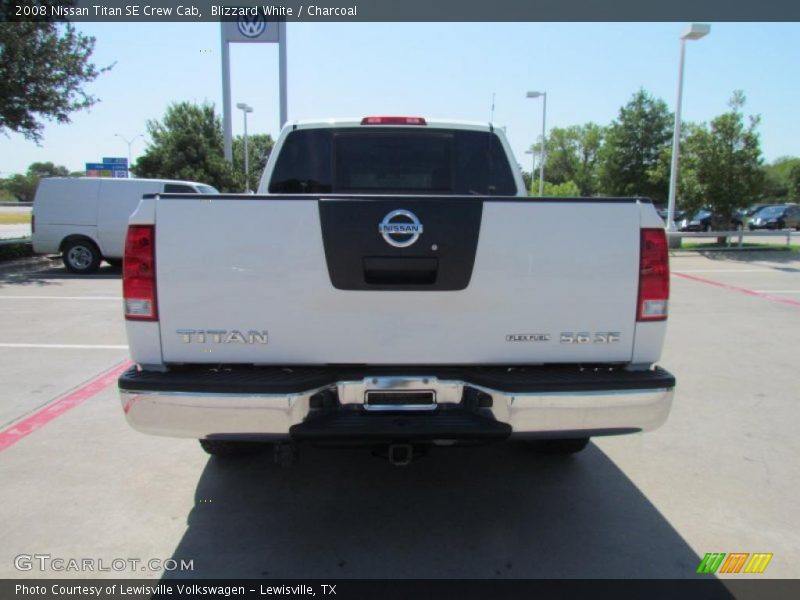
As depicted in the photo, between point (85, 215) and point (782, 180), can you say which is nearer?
point (85, 215)

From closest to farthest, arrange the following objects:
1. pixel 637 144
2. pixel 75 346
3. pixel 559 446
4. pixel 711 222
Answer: pixel 559 446, pixel 75 346, pixel 711 222, pixel 637 144

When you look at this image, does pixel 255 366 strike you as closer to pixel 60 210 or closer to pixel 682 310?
pixel 682 310

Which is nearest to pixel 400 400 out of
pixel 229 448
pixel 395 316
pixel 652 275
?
pixel 395 316

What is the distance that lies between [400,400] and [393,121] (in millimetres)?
2438

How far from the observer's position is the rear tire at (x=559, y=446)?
12.6ft

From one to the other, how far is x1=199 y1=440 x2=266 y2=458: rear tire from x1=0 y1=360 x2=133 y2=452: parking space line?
1.60 m

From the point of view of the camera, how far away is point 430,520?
10.4 feet

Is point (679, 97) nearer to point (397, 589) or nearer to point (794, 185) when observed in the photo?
point (397, 589)

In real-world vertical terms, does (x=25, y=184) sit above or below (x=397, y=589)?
above

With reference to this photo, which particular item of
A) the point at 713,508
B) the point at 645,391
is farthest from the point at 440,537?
the point at 713,508

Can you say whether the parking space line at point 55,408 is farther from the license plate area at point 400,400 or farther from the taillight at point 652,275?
the taillight at point 652,275

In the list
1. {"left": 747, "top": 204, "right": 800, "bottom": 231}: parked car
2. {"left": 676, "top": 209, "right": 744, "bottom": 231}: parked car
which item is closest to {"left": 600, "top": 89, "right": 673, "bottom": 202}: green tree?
{"left": 747, "top": 204, "right": 800, "bottom": 231}: parked car

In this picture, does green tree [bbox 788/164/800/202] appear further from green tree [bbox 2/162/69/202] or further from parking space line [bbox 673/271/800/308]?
green tree [bbox 2/162/69/202]

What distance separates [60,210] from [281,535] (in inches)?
538
